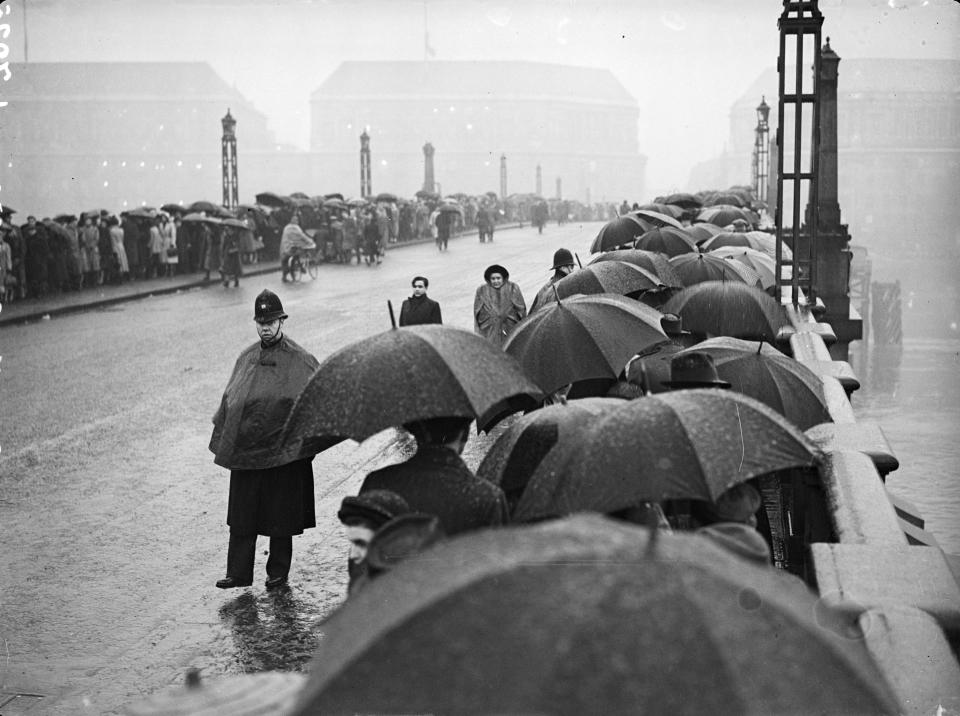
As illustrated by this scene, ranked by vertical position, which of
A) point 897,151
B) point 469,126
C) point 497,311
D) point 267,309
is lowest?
point 497,311

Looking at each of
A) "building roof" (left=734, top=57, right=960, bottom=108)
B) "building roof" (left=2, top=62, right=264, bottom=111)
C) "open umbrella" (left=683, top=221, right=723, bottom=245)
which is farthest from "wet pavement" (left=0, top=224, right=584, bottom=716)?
"building roof" (left=734, top=57, right=960, bottom=108)

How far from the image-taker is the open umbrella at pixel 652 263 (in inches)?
368

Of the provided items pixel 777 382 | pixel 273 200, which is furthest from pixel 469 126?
pixel 777 382

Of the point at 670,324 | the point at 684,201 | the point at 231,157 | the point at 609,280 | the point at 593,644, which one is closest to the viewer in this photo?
the point at 593,644

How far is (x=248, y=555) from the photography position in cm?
650

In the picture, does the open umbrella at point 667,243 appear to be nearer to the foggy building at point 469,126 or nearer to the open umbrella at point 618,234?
the open umbrella at point 618,234

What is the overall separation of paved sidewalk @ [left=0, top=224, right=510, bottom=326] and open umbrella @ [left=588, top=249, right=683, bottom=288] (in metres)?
11.2

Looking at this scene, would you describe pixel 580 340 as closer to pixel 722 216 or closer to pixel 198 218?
pixel 722 216

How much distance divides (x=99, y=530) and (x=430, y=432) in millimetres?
4155

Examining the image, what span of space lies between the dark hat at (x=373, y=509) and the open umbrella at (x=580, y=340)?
115 inches

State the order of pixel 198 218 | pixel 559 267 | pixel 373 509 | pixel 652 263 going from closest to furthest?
pixel 373 509 → pixel 652 263 → pixel 559 267 → pixel 198 218

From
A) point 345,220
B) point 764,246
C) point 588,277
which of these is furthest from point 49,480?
point 345,220

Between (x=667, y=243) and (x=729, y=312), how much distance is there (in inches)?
185

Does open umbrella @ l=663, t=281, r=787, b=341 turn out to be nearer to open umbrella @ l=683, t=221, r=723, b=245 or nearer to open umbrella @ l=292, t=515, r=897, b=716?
open umbrella @ l=292, t=515, r=897, b=716
